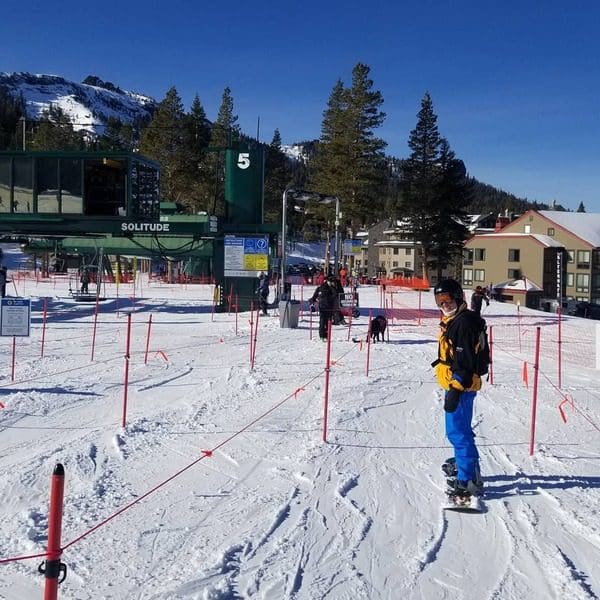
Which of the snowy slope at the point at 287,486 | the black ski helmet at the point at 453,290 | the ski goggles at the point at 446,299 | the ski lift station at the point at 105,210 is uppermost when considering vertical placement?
the ski lift station at the point at 105,210

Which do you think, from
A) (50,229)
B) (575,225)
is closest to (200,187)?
(50,229)

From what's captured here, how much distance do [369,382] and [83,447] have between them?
5673mm

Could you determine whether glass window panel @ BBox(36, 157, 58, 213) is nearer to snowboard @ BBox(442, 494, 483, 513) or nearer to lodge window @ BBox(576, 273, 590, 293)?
snowboard @ BBox(442, 494, 483, 513)

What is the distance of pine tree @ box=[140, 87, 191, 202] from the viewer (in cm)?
5572

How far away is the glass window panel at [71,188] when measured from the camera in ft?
80.0

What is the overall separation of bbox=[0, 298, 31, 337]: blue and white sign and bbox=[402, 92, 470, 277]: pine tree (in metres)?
40.8

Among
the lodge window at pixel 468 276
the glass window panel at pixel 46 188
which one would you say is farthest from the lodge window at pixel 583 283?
the glass window panel at pixel 46 188

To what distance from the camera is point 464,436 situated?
559cm

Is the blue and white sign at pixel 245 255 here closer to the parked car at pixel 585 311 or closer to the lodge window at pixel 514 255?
the parked car at pixel 585 311

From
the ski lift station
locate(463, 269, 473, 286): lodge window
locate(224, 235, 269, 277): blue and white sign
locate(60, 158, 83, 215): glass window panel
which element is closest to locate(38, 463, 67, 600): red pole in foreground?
the ski lift station

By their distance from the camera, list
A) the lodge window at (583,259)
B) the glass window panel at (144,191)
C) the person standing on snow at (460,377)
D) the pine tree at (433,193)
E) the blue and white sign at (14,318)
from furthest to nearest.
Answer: the lodge window at (583,259), the pine tree at (433,193), the glass window panel at (144,191), the blue and white sign at (14,318), the person standing on snow at (460,377)

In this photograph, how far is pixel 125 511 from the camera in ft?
17.9

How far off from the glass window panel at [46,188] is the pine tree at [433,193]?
102ft

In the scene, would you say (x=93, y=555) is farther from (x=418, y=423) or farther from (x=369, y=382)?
(x=369, y=382)
